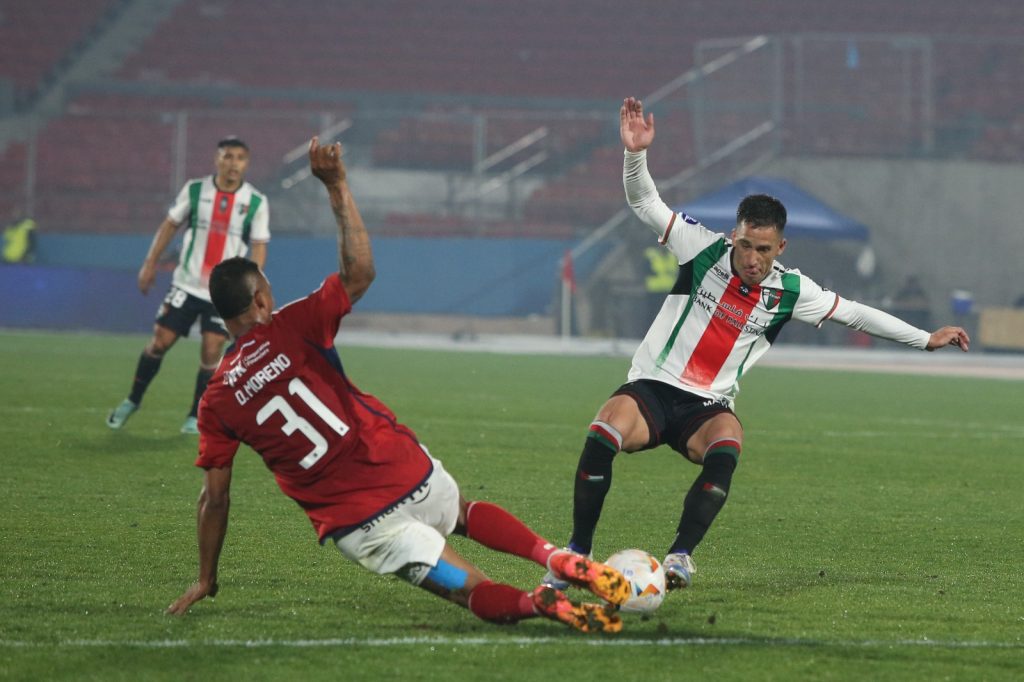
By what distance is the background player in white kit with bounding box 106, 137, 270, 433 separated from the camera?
35.6ft

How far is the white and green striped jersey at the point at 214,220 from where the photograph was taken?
11016mm

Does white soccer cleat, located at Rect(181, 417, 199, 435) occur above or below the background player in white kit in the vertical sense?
below

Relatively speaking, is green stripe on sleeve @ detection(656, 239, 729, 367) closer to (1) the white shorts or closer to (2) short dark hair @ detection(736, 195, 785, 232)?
(2) short dark hair @ detection(736, 195, 785, 232)

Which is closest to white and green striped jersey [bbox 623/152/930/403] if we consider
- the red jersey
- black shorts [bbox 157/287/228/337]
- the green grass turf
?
the green grass turf

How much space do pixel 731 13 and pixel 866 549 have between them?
3408 centimetres

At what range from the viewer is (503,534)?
16.8 feet

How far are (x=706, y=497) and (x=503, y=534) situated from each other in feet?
3.87

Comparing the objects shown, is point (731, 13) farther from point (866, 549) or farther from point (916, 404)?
point (866, 549)

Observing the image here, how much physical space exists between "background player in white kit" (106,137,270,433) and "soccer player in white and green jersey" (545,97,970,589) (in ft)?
16.8

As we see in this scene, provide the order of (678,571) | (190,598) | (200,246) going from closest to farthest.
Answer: (190,598) → (678,571) → (200,246)

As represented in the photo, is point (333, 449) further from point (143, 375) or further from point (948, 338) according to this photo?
point (143, 375)

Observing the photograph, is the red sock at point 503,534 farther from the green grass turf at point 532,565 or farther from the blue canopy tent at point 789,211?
the blue canopy tent at point 789,211

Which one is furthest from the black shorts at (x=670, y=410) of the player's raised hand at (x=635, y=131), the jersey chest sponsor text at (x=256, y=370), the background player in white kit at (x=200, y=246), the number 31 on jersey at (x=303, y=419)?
the background player in white kit at (x=200, y=246)

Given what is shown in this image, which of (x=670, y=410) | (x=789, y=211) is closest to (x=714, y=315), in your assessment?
(x=670, y=410)
